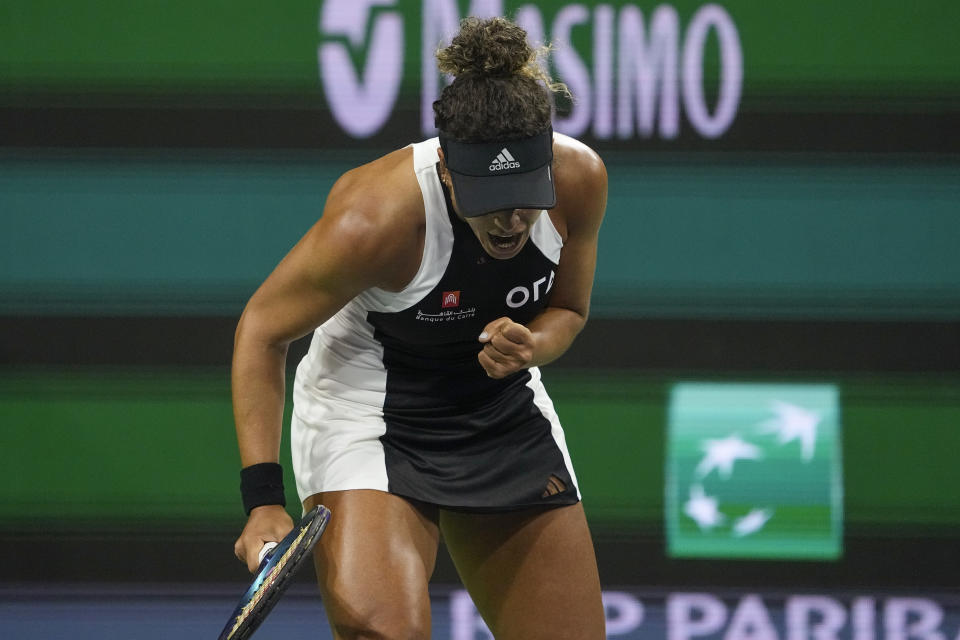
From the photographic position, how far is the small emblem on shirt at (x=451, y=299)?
215 cm

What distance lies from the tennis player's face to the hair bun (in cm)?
24

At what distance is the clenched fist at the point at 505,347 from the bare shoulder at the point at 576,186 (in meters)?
0.35

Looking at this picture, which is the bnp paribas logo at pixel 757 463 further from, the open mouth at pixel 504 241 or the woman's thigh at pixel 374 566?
the open mouth at pixel 504 241

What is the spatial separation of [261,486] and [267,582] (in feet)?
0.79

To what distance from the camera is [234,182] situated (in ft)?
11.8

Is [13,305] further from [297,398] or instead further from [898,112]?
[898,112]

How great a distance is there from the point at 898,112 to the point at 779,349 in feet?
2.67

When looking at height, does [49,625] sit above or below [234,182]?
below

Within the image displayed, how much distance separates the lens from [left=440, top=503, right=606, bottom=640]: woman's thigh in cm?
226

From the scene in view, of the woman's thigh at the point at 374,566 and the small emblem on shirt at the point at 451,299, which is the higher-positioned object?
the small emblem on shirt at the point at 451,299

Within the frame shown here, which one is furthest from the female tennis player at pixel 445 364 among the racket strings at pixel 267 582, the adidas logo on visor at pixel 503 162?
the racket strings at pixel 267 582

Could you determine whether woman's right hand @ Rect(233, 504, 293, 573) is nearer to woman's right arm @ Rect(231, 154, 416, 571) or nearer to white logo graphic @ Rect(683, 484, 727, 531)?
woman's right arm @ Rect(231, 154, 416, 571)

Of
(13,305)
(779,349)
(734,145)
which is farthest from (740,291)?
(13,305)

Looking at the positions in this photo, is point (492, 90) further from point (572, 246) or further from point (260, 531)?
point (260, 531)
